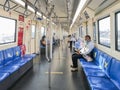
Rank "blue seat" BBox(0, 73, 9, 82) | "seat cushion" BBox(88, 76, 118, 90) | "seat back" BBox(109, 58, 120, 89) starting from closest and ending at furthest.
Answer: "seat cushion" BBox(88, 76, 118, 90) < "seat back" BBox(109, 58, 120, 89) < "blue seat" BBox(0, 73, 9, 82)

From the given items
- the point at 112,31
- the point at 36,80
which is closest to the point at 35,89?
the point at 36,80

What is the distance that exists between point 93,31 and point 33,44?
15.0ft

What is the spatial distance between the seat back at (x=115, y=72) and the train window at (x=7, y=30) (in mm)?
3829

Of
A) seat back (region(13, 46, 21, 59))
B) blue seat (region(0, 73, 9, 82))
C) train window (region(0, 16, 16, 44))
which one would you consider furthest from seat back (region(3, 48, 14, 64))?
blue seat (region(0, 73, 9, 82))

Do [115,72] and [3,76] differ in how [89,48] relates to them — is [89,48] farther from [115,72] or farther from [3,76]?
[3,76]

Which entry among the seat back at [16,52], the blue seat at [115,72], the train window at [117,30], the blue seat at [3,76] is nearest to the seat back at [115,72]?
the blue seat at [115,72]

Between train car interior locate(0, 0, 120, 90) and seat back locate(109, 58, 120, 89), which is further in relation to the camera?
train car interior locate(0, 0, 120, 90)

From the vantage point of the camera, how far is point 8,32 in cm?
642

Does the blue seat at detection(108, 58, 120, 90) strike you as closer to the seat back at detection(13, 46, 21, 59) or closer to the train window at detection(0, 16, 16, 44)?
the seat back at detection(13, 46, 21, 59)

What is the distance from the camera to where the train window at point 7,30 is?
573cm

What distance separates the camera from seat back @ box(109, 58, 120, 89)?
3009 millimetres

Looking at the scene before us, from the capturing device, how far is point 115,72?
125 inches

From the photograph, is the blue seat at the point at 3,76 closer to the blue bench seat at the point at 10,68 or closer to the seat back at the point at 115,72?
the blue bench seat at the point at 10,68

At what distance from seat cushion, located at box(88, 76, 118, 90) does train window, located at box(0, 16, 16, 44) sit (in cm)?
365
